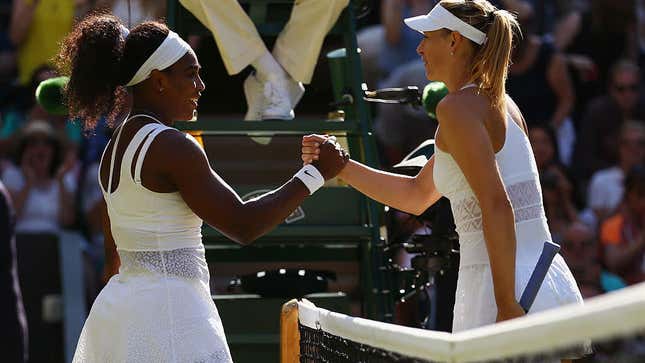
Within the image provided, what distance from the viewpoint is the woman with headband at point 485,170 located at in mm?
3938

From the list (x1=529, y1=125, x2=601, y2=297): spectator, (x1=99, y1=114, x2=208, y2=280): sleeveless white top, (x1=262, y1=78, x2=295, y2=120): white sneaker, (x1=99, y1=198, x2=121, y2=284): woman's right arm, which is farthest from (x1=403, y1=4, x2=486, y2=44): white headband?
(x1=529, y1=125, x2=601, y2=297): spectator

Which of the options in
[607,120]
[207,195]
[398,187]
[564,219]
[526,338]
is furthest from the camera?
[607,120]

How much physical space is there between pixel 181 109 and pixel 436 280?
2.16m

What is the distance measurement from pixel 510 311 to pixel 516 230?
31 centimetres

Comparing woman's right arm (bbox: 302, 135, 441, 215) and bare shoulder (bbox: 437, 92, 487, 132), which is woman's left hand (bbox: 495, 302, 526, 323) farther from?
woman's right arm (bbox: 302, 135, 441, 215)

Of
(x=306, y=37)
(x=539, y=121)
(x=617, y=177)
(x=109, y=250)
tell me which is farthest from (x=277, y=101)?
(x=539, y=121)

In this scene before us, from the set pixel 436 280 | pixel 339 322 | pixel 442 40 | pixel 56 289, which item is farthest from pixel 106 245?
pixel 56 289

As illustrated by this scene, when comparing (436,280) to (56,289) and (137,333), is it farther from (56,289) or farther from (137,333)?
(56,289)

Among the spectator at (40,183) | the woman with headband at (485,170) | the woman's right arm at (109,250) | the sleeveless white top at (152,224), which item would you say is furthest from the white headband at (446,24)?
the spectator at (40,183)

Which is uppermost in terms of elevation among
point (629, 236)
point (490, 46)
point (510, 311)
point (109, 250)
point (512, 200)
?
point (490, 46)

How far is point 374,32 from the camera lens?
426 inches

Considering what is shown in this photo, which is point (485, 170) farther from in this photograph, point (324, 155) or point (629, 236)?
point (629, 236)

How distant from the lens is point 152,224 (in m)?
3.91

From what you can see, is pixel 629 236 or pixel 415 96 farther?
pixel 629 236
